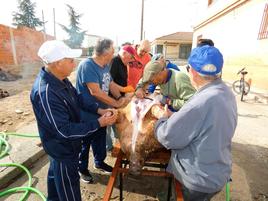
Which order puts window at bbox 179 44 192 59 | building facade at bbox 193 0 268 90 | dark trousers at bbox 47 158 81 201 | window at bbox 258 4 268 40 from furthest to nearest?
1. window at bbox 179 44 192 59
2. building facade at bbox 193 0 268 90
3. window at bbox 258 4 268 40
4. dark trousers at bbox 47 158 81 201

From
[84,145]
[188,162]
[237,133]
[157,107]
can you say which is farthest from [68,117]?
[237,133]

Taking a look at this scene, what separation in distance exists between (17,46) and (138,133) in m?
17.2

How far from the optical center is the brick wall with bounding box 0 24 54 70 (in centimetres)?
1481

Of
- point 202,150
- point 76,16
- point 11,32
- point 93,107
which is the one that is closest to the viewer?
point 202,150

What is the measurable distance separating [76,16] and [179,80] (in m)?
51.2

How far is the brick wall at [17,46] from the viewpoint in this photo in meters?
14.8

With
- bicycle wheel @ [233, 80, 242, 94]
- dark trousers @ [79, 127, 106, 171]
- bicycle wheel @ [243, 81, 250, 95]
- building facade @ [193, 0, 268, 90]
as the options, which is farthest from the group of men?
bicycle wheel @ [233, 80, 242, 94]

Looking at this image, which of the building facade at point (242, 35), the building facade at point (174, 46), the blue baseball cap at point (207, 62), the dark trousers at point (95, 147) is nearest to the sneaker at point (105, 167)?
the dark trousers at point (95, 147)

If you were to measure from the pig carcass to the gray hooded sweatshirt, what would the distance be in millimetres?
464

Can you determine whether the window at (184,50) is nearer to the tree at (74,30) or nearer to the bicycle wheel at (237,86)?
the tree at (74,30)

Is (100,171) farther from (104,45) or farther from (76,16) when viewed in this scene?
(76,16)

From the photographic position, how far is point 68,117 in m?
2.04

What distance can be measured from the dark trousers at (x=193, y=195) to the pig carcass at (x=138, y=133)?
0.48m

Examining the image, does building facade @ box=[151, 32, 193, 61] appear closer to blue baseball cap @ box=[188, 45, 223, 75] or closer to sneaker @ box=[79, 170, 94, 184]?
sneaker @ box=[79, 170, 94, 184]
